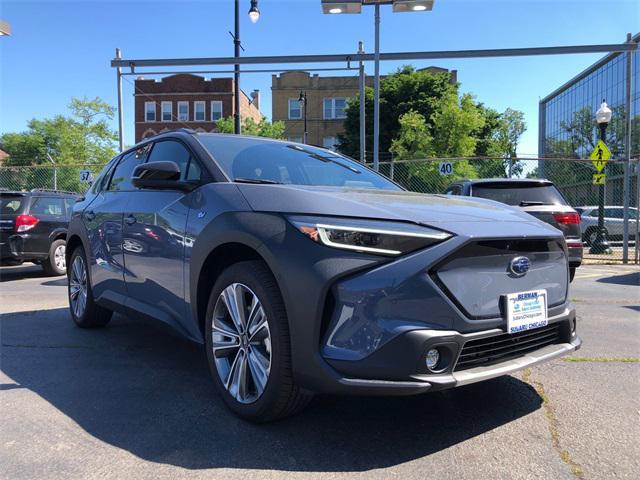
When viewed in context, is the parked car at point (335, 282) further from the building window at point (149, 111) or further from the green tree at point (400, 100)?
the building window at point (149, 111)

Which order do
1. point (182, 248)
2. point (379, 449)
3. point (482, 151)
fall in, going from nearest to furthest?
point (379, 449) < point (182, 248) < point (482, 151)

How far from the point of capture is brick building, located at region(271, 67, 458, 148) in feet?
144

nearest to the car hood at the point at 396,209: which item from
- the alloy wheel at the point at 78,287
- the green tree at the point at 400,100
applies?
the alloy wheel at the point at 78,287

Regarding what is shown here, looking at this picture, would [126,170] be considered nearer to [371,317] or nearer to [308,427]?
[308,427]

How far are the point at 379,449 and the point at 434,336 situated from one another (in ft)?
2.28

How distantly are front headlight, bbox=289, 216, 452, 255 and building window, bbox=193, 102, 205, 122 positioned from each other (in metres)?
46.3

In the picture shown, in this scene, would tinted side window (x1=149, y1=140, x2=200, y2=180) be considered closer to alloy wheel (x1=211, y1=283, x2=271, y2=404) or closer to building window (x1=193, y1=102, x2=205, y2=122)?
alloy wheel (x1=211, y1=283, x2=271, y2=404)

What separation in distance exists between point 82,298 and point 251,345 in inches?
122

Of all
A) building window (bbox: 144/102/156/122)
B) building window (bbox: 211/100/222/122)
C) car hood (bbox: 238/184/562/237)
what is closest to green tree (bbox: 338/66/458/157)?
building window (bbox: 211/100/222/122)

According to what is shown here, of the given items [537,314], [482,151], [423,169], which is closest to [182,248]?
[537,314]

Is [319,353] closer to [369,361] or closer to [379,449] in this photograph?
[369,361]

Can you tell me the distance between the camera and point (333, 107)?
145 ft

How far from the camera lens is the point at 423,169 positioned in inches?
808

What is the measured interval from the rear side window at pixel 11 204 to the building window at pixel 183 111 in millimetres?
38475
